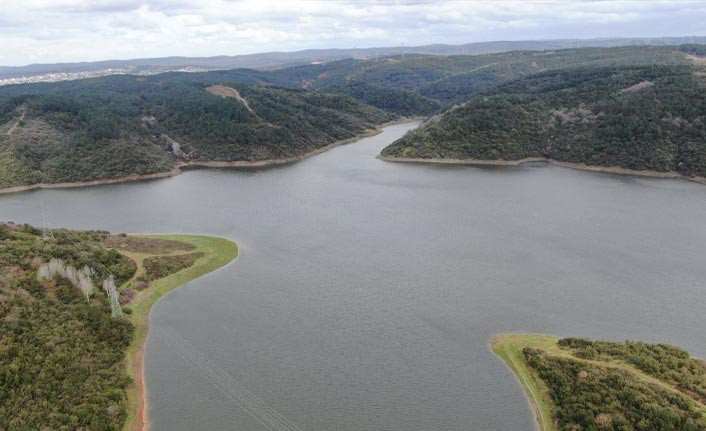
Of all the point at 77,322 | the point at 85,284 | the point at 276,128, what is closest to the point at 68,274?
the point at 85,284

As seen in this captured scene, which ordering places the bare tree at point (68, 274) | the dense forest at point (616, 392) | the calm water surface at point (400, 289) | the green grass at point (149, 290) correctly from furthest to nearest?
the bare tree at point (68, 274), the green grass at point (149, 290), the calm water surface at point (400, 289), the dense forest at point (616, 392)

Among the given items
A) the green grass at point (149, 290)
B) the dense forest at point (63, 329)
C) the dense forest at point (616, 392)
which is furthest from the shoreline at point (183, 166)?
the dense forest at point (616, 392)

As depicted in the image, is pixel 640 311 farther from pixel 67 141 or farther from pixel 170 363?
pixel 67 141

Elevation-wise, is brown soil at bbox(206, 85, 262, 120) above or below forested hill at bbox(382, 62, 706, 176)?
above

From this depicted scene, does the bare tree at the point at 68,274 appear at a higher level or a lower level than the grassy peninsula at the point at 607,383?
higher

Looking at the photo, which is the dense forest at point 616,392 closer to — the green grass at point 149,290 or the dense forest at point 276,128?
the green grass at point 149,290

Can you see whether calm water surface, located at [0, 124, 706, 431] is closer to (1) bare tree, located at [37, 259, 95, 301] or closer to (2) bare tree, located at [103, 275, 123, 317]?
(2) bare tree, located at [103, 275, 123, 317]

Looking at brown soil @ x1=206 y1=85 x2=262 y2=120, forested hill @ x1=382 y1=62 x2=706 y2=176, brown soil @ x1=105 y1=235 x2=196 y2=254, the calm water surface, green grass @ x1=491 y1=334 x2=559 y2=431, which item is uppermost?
brown soil @ x1=206 y1=85 x2=262 y2=120

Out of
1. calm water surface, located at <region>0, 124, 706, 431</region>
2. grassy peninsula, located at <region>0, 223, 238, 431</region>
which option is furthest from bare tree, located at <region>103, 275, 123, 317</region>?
calm water surface, located at <region>0, 124, 706, 431</region>
